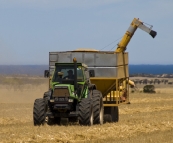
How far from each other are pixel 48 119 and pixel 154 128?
339 centimetres

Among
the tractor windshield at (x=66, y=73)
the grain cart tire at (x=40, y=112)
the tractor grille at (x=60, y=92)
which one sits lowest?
the grain cart tire at (x=40, y=112)

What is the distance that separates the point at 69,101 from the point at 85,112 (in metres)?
0.60

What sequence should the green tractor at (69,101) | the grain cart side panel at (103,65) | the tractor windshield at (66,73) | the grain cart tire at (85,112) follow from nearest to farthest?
1. the grain cart tire at (85,112)
2. the green tractor at (69,101)
3. the tractor windshield at (66,73)
4. the grain cart side panel at (103,65)

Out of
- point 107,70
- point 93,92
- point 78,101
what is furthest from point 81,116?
point 107,70

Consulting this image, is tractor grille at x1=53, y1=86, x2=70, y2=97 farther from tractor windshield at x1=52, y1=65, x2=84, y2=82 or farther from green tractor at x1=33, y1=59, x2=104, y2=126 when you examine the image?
tractor windshield at x1=52, y1=65, x2=84, y2=82

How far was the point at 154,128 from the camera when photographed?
1541 cm

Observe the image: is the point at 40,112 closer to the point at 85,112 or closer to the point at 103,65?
the point at 85,112

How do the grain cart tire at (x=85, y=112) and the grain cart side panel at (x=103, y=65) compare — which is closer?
the grain cart tire at (x=85, y=112)

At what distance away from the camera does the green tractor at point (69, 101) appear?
51.9 ft

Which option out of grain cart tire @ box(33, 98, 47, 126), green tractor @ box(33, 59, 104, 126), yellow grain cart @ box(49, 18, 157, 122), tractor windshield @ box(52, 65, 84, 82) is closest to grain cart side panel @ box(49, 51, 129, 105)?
yellow grain cart @ box(49, 18, 157, 122)

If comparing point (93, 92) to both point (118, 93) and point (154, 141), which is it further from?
point (154, 141)

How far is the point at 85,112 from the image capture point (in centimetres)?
1565

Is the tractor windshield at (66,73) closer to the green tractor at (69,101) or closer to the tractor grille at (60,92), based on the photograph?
the green tractor at (69,101)

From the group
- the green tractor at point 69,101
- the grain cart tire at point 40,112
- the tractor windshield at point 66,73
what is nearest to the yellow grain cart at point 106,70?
the green tractor at point 69,101
